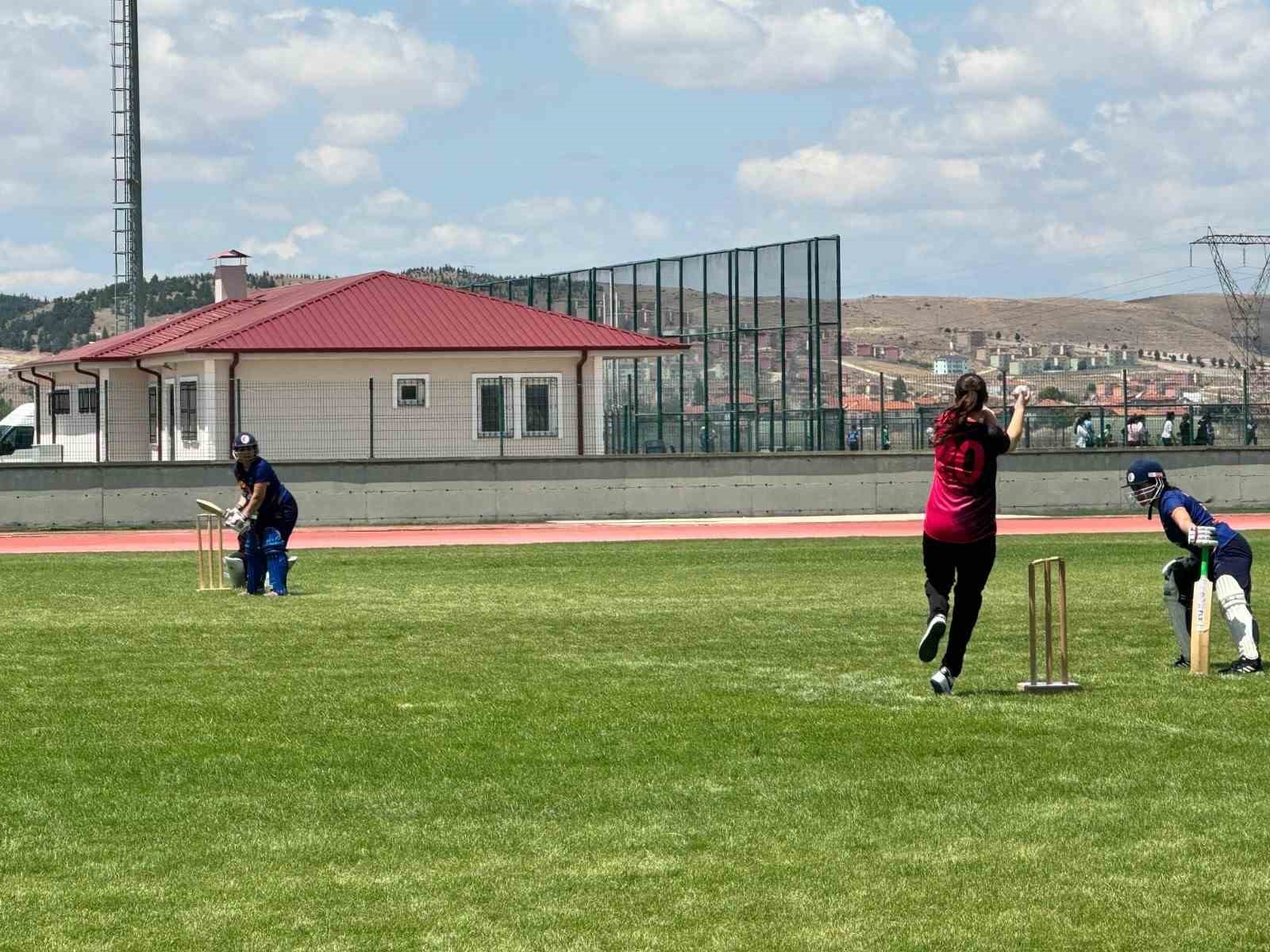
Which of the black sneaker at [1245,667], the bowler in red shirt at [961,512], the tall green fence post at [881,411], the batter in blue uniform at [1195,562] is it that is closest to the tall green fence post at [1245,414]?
the tall green fence post at [881,411]

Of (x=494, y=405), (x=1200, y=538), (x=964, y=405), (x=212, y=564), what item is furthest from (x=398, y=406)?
(x=964, y=405)

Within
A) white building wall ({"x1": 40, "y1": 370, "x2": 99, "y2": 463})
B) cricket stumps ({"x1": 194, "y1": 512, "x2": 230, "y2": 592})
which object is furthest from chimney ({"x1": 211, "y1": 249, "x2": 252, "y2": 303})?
cricket stumps ({"x1": 194, "y1": 512, "x2": 230, "y2": 592})

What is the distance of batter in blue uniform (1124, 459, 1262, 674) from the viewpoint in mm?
13000

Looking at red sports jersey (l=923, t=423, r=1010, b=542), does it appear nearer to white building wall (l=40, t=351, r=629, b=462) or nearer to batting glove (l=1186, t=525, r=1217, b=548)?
batting glove (l=1186, t=525, r=1217, b=548)

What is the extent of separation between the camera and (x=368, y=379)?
137 ft

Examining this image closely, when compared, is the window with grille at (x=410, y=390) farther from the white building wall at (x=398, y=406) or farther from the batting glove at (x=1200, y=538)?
the batting glove at (x=1200, y=538)

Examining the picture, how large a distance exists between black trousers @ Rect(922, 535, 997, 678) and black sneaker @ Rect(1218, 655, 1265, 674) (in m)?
2.09

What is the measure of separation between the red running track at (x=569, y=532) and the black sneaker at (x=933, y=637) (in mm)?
18599

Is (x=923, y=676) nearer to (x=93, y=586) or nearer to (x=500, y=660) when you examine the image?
(x=500, y=660)

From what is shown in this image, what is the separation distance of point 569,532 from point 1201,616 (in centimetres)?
2185

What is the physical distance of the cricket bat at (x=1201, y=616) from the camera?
1296cm

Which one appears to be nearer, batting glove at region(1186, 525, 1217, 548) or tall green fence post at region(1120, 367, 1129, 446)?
batting glove at region(1186, 525, 1217, 548)

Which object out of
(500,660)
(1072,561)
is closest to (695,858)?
(500,660)

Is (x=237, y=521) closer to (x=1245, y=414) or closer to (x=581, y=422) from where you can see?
(x=581, y=422)
